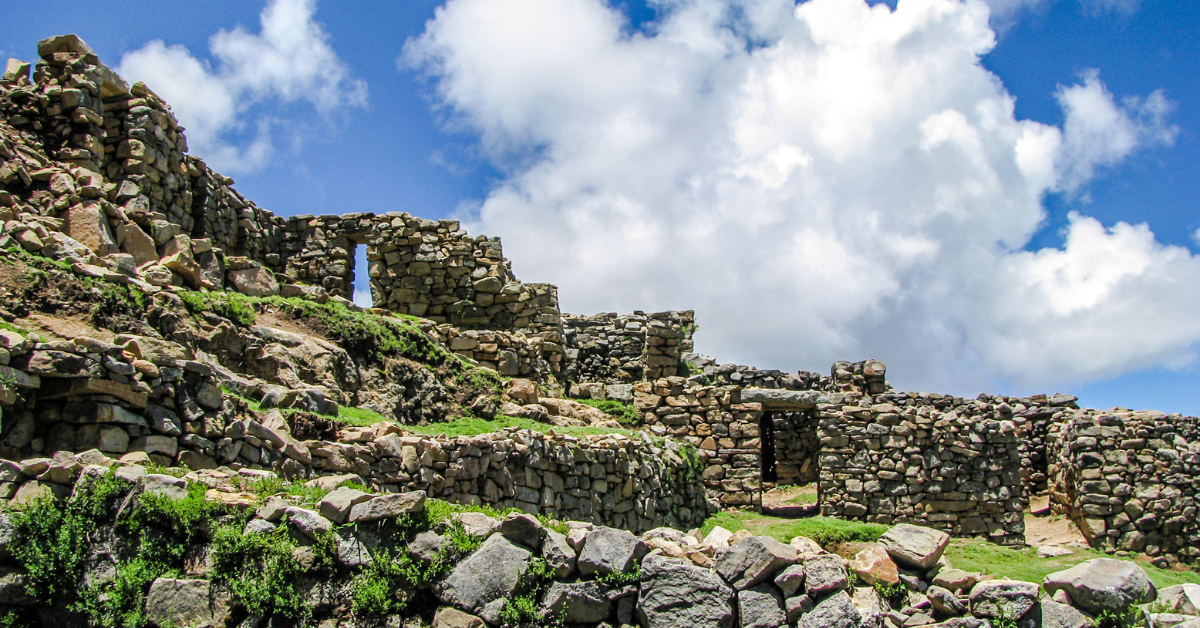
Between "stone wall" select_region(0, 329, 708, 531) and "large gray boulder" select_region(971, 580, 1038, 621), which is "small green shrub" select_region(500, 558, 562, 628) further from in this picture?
"large gray boulder" select_region(971, 580, 1038, 621)

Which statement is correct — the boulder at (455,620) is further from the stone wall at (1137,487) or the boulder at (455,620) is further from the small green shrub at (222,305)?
the stone wall at (1137,487)

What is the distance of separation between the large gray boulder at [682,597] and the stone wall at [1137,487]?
13.6 meters

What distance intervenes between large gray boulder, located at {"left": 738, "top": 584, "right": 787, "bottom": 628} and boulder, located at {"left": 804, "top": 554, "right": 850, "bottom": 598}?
0.25 metres

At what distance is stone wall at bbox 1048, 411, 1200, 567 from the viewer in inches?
613

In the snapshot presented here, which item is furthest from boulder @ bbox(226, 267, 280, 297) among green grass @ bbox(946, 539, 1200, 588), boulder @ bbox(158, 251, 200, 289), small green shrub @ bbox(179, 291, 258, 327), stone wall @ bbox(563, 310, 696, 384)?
green grass @ bbox(946, 539, 1200, 588)

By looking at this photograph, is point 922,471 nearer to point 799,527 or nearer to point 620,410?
point 799,527

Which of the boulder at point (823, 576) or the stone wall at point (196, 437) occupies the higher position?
the stone wall at point (196, 437)

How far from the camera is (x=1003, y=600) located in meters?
5.63

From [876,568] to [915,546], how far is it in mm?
370

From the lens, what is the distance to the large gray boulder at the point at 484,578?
5816 mm

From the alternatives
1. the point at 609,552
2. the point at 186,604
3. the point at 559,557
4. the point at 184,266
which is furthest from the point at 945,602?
the point at 184,266

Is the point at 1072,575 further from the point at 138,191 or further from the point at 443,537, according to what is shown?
the point at 138,191

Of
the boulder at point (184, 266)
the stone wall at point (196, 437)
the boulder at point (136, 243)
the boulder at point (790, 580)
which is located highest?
the boulder at point (136, 243)

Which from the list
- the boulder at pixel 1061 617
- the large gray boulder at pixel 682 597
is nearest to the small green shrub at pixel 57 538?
the large gray boulder at pixel 682 597
